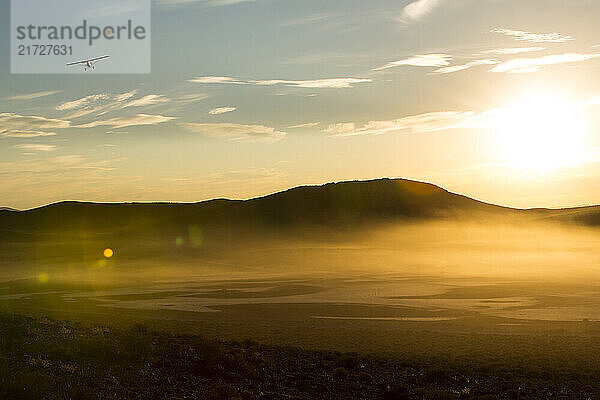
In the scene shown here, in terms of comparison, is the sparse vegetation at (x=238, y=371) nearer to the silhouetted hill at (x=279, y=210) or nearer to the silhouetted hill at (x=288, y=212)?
the silhouetted hill at (x=288, y=212)

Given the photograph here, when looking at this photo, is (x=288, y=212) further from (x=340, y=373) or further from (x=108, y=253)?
(x=340, y=373)

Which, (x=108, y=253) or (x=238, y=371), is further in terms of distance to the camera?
(x=108, y=253)

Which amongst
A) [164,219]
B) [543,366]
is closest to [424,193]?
[164,219]

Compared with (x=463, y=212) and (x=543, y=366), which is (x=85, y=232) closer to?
(x=463, y=212)

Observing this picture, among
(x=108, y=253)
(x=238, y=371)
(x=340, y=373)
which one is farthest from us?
(x=108, y=253)

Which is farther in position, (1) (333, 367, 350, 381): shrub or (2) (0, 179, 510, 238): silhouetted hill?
(2) (0, 179, 510, 238): silhouetted hill

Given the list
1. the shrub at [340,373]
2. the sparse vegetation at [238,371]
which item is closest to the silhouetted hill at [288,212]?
the sparse vegetation at [238,371]

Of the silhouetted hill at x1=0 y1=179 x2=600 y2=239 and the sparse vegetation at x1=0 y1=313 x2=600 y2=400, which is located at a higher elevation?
the silhouetted hill at x1=0 y1=179 x2=600 y2=239

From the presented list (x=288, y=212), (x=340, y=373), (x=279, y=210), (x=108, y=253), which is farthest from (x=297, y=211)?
(x=340, y=373)

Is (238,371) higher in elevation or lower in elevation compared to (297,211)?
lower

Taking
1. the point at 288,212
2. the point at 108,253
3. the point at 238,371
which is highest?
the point at 288,212

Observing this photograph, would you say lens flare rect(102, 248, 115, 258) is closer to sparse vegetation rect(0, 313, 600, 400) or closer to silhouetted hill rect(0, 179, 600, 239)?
silhouetted hill rect(0, 179, 600, 239)

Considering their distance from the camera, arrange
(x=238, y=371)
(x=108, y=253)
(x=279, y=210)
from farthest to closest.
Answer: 1. (x=279, y=210)
2. (x=108, y=253)
3. (x=238, y=371)

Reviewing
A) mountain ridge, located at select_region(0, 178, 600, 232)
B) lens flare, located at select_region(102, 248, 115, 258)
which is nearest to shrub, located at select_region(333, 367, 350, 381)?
lens flare, located at select_region(102, 248, 115, 258)
